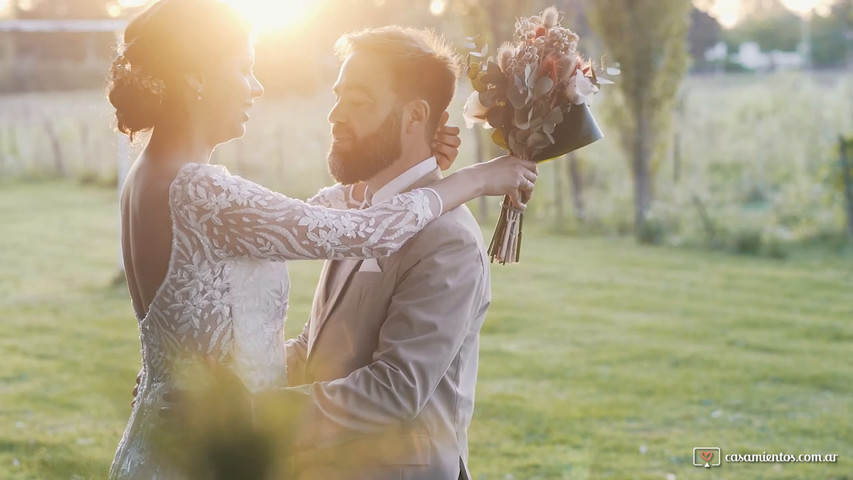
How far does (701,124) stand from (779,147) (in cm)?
267

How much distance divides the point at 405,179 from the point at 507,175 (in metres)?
0.35

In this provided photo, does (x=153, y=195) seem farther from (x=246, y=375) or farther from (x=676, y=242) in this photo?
(x=676, y=242)

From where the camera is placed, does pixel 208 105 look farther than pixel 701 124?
No

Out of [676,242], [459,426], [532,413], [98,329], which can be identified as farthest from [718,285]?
[459,426]

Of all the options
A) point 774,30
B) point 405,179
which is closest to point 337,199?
point 405,179

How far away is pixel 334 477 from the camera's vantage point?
302 centimetres

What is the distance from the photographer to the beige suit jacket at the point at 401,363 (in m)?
2.88

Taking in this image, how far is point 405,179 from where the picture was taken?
10.8 ft

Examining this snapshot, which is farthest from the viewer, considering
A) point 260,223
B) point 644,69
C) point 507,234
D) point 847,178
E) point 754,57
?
point 754,57

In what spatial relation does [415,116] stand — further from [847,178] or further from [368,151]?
[847,178]

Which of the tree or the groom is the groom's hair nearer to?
the groom

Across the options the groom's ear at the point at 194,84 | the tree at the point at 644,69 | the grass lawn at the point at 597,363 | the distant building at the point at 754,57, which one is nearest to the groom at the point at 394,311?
the groom's ear at the point at 194,84

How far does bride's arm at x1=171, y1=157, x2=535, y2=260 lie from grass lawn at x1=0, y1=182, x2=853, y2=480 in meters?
3.68

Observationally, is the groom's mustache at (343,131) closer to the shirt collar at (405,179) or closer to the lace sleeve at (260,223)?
the shirt collar at (405,179)
